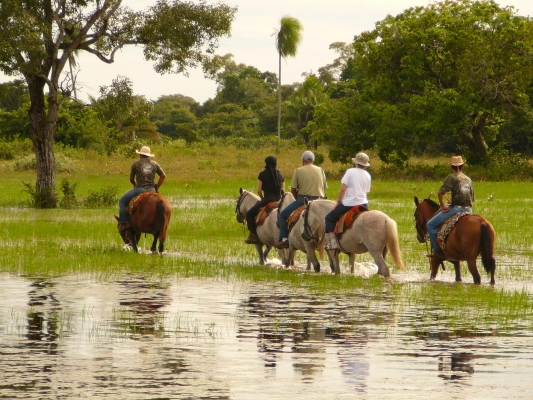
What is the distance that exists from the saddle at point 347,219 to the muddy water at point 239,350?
Answer: 6.54ft

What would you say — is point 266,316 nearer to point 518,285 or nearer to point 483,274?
point 518,285

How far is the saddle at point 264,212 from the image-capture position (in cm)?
1664

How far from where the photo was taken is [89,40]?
31.8 m

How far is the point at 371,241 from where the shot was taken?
1390 centimetres

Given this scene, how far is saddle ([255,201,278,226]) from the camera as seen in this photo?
16.6m

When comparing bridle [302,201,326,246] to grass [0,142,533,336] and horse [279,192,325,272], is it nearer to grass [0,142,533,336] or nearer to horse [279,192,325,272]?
horse [279,192,325,272]

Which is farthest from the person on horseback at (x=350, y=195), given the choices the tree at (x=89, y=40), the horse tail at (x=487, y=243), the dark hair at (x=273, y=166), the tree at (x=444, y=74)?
the tree at (x=444, y=74)

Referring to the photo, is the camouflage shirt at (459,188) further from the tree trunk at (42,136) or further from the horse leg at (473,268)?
the tree trunk at (42,136)

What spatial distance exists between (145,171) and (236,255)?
243cm

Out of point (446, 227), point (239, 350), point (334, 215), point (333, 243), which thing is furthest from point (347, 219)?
point (239, 350)

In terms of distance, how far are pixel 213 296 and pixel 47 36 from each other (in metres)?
19.8

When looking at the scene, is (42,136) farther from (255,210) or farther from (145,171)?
(255,210)

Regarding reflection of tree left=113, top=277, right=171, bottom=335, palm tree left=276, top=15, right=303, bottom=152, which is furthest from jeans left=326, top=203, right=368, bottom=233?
palm tree left=276, top=15, right=303, bottom=152

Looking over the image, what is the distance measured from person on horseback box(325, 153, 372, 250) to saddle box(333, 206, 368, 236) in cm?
5
